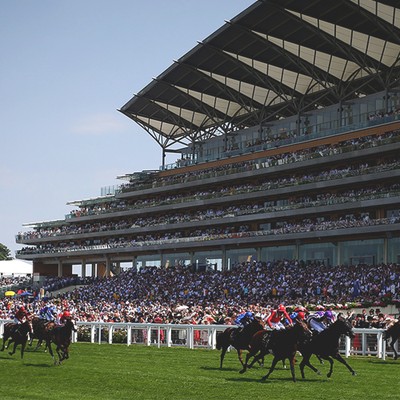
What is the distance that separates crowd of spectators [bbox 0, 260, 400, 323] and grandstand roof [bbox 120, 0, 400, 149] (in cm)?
1419

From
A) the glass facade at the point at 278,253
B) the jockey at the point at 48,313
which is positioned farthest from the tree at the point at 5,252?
the jockey at the point at 48,313

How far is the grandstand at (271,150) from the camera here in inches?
2045

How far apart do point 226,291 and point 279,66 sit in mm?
18785

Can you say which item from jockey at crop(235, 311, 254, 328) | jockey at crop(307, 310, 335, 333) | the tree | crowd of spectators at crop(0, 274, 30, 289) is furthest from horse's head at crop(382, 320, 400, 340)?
the tree

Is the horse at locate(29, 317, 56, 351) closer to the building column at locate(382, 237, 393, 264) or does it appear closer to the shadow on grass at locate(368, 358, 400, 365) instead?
the shadow on grass at locate(368, 358, 400, 365)

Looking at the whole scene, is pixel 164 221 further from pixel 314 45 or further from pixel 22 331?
pixel 22 331

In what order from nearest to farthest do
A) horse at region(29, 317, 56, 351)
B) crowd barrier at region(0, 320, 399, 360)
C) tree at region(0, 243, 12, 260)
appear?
horse at region(29, 317, 56, 351)
crowd barrier at region(0, 320, 399, 360)
tree at region(0, 243, 12, 260)

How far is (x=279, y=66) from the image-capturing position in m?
60.9

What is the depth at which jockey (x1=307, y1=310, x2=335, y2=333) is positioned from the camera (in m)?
17.5

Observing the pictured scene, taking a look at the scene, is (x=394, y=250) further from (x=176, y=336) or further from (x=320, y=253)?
(x=176, y=336)

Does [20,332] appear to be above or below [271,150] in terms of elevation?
below

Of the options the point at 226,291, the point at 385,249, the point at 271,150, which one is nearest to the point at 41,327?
the point at 226,291

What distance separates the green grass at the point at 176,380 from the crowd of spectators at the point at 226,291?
605cm

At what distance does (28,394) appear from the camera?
48.5 ft
